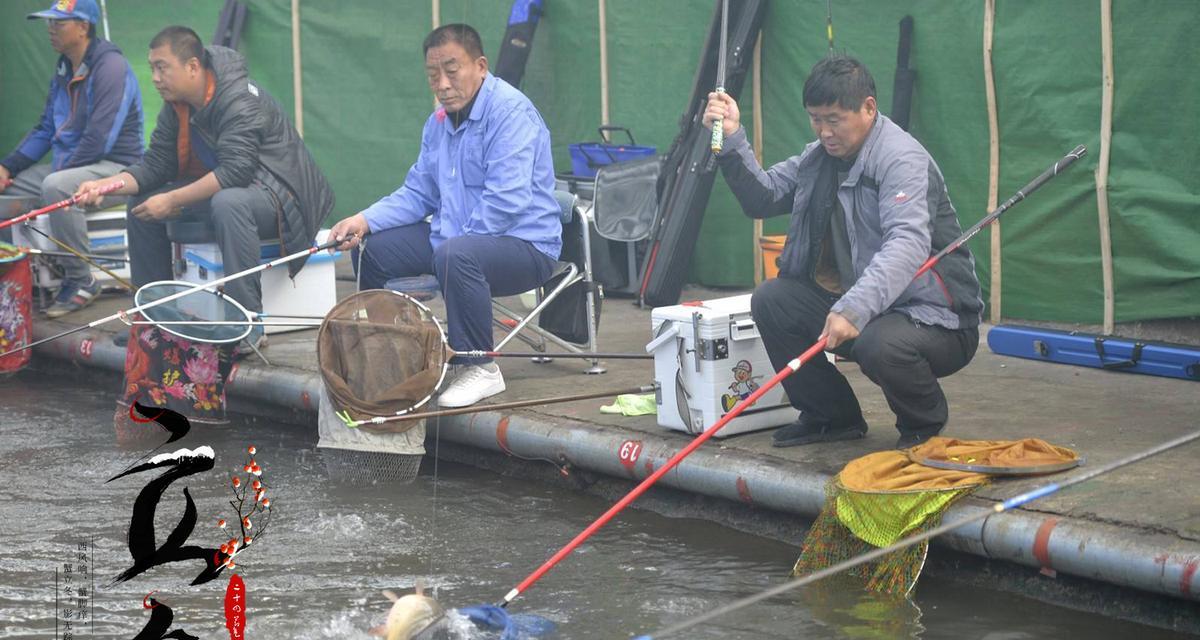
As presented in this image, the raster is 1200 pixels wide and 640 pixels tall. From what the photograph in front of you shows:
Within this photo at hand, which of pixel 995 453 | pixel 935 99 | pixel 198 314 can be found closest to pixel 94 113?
pixel 198 314

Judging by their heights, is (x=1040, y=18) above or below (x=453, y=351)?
above

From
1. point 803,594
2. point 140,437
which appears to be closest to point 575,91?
point 140,437

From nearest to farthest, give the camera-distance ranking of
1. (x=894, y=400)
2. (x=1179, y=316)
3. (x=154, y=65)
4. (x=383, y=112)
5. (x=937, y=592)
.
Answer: (x=937, y=592) < (x=894, y=400) < (x=1179, y=316) < (x=154, y=65) < (x=383, y=112)

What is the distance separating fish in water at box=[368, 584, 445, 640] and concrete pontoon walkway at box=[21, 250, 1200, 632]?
4.33ft

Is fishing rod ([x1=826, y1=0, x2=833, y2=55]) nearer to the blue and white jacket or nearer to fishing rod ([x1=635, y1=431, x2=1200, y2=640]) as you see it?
the blue and white jacket

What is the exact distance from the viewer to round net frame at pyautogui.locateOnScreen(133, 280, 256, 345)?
6.44 metres

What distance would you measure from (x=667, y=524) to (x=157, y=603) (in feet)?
5.63

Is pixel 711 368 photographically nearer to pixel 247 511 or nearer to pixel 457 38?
pixel 247 511

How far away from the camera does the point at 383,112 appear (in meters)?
10.7

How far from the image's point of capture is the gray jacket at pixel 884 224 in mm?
4773

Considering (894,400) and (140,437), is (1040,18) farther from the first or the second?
(140,437)

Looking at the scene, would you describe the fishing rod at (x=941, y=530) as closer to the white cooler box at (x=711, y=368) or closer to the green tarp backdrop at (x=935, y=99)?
the white cooler box at (x=711, y=368)

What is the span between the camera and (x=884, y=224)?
16.1 ft

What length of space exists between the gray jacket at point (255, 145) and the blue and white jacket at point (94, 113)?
1.22 metres
